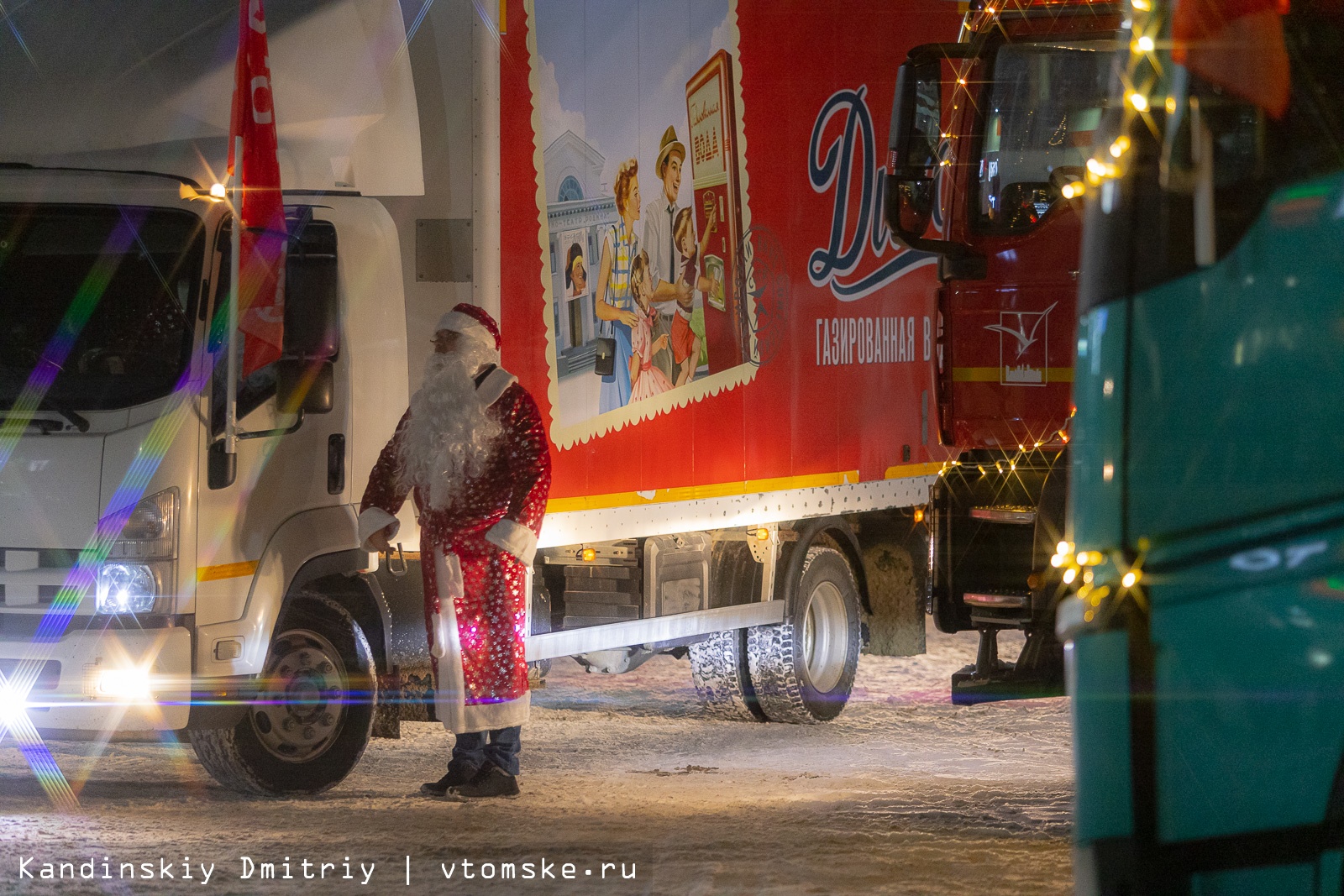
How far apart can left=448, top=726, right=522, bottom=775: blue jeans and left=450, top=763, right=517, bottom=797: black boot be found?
0.11 feet

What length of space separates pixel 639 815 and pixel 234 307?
2580 mm

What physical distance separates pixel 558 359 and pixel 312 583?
1.47 m

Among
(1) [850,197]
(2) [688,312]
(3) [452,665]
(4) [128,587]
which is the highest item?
(1) [850,197]

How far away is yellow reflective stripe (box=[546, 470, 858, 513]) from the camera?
7691mm

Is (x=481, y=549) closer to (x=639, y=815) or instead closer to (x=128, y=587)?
(x=639, y=815)

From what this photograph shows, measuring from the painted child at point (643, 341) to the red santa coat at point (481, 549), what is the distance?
975mm

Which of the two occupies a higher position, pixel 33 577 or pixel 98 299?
pixel 98 299

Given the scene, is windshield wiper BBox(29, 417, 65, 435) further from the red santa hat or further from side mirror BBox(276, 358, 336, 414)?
A: the red santa hat

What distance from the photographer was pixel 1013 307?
24.4 ft

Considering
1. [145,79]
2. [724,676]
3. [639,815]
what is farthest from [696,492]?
[145,79]

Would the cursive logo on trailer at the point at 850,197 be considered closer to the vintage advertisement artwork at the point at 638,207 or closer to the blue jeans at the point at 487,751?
the vintage advertisement artwork at the point at 638,207

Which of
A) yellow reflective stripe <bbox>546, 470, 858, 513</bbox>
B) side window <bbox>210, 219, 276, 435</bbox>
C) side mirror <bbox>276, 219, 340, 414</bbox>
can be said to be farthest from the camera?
yellow reflective stripe <bbox>546, 470, 858, 513</bbox>

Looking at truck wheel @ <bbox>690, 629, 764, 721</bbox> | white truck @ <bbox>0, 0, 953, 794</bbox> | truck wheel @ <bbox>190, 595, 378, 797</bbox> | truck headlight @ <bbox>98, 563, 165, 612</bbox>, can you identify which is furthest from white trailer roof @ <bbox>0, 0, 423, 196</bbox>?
truck wheel @ <bbox>690, 629, 764, 721</bbox>

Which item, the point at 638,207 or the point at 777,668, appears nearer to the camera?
the point at 638,207
